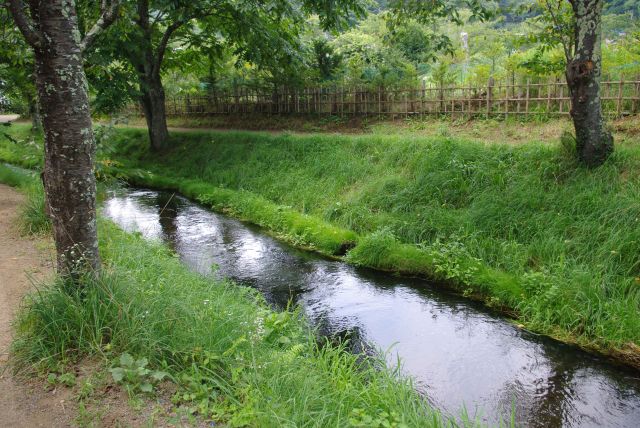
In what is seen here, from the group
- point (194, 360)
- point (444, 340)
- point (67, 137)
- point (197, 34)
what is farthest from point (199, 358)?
point (197, 34)

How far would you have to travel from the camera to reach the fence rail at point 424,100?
11320 millimetres

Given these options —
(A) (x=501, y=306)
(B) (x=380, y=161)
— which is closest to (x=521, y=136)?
(B) (x=380, y=161)

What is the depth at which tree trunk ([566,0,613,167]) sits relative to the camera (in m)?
8.38

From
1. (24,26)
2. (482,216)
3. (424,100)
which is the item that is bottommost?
(482,216)

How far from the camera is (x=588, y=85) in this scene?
863 cm

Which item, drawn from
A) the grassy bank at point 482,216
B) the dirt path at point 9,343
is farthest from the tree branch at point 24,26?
the grassy bank at point 482,216

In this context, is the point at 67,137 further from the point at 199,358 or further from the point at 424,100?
the point at 424,100

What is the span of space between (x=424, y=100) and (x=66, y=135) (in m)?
12.7

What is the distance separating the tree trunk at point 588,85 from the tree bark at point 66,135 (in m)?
7.84

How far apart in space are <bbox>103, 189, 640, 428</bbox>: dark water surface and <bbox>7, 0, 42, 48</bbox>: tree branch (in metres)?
4.12

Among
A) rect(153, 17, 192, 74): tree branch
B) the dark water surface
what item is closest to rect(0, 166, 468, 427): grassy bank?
the dark water surface

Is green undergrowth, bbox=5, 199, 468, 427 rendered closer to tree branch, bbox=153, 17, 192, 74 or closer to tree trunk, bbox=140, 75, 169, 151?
tree branch, bbox=153, 17, 192, 74

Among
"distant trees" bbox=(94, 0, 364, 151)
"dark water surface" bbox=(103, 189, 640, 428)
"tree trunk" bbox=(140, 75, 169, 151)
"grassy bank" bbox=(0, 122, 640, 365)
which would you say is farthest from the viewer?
"tree trunk" bbox=(140, 75, 169, 151)

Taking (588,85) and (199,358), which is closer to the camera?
(199,358)
